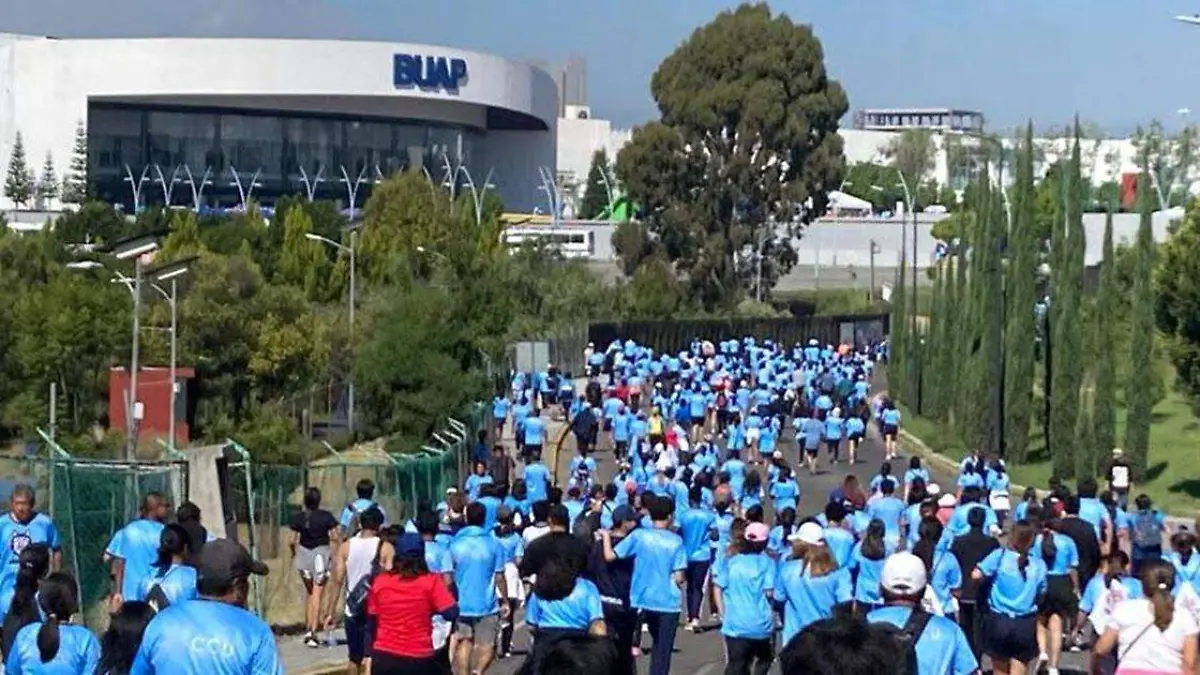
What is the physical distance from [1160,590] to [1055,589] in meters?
4.31

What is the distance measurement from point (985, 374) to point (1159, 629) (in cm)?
3259

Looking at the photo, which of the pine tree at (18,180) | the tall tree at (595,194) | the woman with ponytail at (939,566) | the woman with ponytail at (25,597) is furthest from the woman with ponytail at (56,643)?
the tall tree at (595,194)

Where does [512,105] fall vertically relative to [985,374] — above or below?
above

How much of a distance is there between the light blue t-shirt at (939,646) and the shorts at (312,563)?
981 cm

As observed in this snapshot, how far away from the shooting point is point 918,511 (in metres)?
17.1

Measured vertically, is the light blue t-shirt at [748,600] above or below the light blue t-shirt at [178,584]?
below

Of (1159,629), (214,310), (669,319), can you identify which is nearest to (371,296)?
(214,310)

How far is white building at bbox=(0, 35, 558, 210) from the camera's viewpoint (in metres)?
121

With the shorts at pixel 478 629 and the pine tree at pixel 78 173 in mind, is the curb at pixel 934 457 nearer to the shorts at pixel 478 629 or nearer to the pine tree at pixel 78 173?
the shorts at pixel 478 629

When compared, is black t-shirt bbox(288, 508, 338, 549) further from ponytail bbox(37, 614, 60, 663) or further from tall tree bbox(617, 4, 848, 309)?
tall tree bbox(617, 4, 848, 309)

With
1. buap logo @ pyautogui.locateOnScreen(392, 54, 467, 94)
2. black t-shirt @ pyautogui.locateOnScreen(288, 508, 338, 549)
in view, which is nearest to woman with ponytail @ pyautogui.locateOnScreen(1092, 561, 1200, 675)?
black t-shirt @ pyautogui.locateOnScreen(288, 508, 338, 549)

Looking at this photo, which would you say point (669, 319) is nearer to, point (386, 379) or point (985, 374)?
point (985, 374)

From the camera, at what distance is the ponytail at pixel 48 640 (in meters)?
9.17

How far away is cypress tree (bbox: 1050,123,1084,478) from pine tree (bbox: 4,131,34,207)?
85.8 metres
